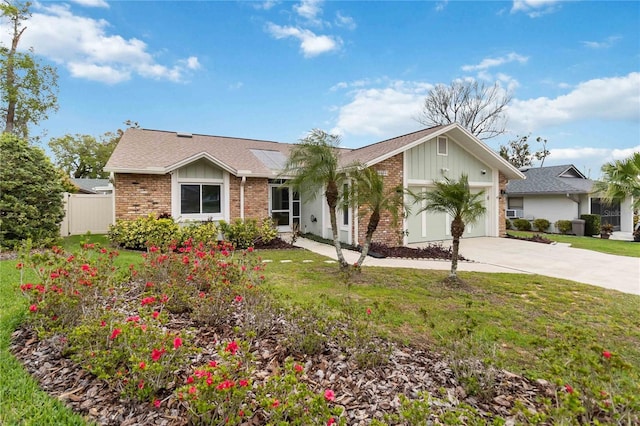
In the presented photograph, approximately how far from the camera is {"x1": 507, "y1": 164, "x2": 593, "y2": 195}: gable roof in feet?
63.6

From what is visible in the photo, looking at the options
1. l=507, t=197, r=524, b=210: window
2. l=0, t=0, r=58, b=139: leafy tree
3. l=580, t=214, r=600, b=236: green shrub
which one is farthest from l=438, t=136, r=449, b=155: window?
l=0, t=0, r=58, b=139: leafy tree

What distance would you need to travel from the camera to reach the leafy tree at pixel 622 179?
740 cm

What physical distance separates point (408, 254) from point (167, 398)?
922 cm

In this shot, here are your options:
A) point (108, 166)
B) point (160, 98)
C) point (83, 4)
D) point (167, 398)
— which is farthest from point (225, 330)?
point (160, 98)

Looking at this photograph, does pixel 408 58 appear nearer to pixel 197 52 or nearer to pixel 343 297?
pixel 197 52

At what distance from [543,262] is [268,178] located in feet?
33.3

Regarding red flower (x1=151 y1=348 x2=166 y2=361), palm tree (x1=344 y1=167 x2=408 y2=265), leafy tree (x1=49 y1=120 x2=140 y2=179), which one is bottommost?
red flower (x1=151 y1=348 x2=166 y2=361)

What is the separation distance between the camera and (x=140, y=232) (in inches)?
412

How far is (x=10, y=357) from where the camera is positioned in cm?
307

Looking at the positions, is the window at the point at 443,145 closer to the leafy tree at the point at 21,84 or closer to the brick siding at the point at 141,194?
the brick siding at the point at 141,194

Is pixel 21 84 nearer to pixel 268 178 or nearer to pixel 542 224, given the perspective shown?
pixel 268 178

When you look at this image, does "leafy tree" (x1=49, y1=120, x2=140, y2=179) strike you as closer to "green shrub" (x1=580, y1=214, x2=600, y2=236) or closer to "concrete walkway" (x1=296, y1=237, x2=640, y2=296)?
"concrete walkway" (x1=296, y1=237, x2=640, y2=296)

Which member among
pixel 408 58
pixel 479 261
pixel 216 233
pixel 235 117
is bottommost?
pixel 479 261

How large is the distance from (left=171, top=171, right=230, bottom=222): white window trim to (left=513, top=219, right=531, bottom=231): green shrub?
18.4m
